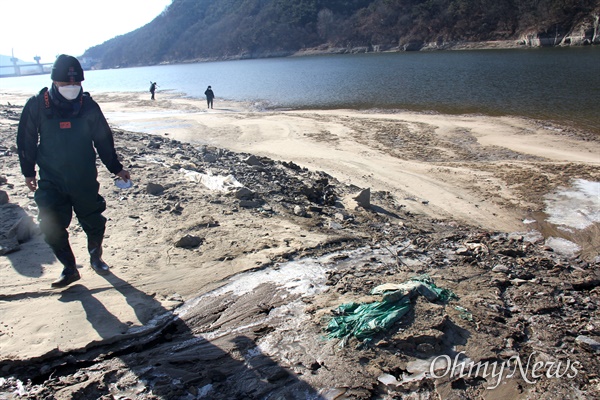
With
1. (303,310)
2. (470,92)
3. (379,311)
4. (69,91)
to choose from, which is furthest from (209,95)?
(379,311)

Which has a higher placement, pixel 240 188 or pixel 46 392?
pixel 240 188

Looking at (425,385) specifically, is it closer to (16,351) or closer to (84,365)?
(84,365)

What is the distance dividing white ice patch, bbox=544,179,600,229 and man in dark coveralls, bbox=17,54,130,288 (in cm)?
716

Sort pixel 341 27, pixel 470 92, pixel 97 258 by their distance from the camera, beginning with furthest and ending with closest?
pixel 341 27
pixel 470 92
pixel 97 258

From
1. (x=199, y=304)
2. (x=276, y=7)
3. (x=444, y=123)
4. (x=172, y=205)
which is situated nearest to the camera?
(x=199, y=304)

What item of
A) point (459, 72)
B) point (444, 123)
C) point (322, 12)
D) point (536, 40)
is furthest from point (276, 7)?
point (444, 123)

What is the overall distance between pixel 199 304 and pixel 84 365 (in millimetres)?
1019

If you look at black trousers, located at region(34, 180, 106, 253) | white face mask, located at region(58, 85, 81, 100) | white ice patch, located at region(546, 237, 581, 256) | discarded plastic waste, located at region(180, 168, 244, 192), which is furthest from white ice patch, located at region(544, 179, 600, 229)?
white face mask, located at region(58, 85, 81, 100)

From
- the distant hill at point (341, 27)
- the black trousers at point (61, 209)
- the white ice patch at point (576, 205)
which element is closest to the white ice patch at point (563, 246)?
the white ice patch at point (576, 205)

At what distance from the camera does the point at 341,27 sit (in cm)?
10175

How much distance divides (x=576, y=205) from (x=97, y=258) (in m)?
8.08

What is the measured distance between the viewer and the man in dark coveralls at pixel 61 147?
3.45 m

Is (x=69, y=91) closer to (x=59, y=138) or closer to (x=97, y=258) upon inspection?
(x=59, y=138)

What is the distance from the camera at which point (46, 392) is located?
2709 millimetres
